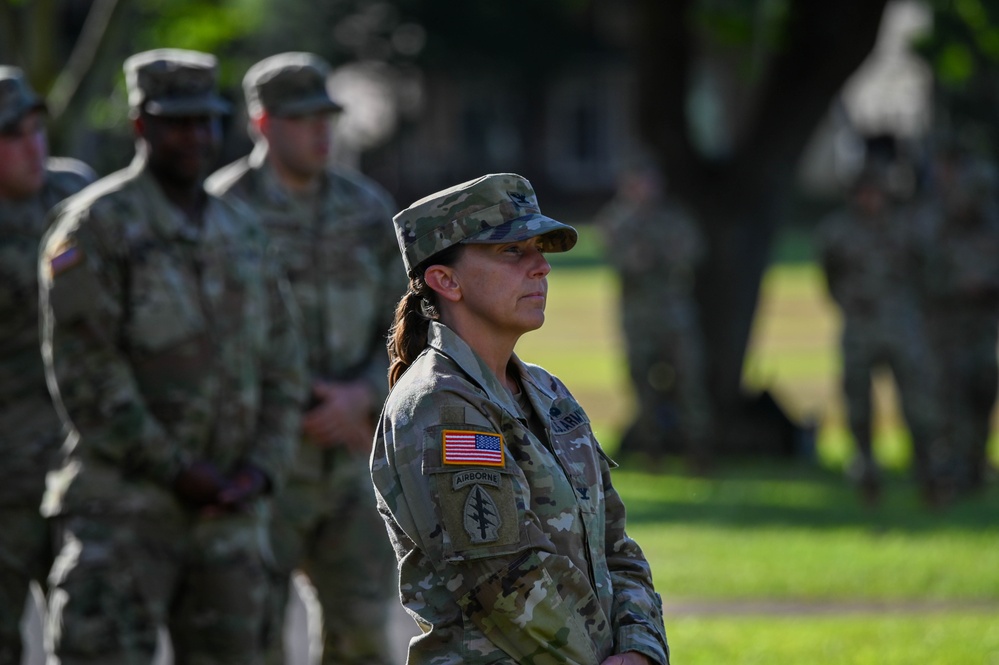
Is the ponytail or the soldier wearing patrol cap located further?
the ponytail

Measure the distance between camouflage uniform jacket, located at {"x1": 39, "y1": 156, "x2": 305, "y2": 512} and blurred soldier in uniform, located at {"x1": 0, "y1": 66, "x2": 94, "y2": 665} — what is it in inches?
36.4

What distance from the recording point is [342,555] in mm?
7328

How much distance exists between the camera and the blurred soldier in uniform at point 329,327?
24.0 feet

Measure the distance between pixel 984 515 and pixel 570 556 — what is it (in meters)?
10.1

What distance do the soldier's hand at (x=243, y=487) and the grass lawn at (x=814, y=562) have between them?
2887mm

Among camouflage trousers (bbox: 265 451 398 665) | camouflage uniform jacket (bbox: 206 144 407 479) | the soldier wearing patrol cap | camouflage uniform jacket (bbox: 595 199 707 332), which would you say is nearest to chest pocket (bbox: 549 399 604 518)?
the soldier wearing patrol cap

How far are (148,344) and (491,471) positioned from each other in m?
2.54

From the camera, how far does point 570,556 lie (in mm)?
4281

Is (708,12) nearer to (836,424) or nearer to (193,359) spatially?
(836,424)

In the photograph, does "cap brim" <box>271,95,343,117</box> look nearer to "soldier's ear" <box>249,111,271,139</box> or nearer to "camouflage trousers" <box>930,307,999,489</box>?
"soldier's ear" <box>249,111,271,139</box>

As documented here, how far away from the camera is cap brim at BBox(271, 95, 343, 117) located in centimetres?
748

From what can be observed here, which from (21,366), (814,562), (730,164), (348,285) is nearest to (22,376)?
(21,366)

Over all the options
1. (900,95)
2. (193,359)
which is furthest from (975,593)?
(900,95)

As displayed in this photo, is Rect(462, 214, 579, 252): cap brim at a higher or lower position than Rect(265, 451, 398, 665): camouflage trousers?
higher
